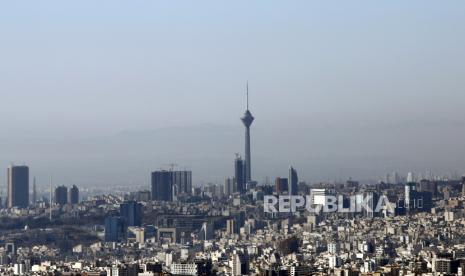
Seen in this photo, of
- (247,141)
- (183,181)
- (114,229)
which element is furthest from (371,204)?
(247,141)

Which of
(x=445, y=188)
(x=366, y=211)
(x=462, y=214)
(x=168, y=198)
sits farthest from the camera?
(x=168, y=198)

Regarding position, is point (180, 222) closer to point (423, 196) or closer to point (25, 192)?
point (423, 196)

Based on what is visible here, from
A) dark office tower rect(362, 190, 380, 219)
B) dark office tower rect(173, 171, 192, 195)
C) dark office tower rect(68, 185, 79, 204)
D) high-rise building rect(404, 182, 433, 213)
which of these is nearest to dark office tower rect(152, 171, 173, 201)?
dark office tower rect(173, 171, 192, 195)

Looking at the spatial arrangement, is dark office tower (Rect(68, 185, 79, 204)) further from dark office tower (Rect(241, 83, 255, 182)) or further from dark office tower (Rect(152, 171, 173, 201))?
dark office tower (Rect(241, 83, 255, 182))

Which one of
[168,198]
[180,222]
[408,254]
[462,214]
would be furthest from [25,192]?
[408,254]

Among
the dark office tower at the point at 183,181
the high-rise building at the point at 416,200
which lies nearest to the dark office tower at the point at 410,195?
the high-rise building at the point at 416,200
